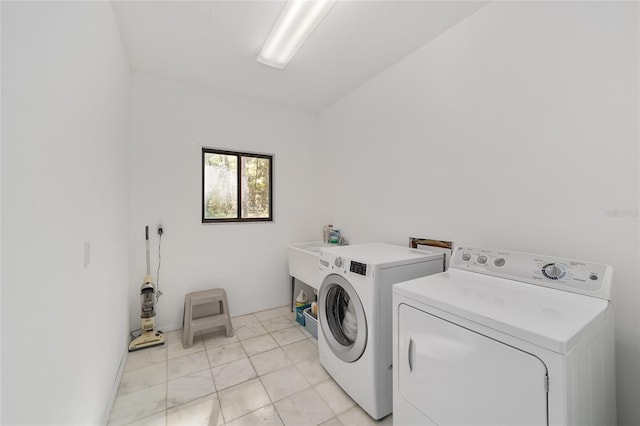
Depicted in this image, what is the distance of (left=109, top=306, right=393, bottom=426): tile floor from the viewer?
161 centimetres

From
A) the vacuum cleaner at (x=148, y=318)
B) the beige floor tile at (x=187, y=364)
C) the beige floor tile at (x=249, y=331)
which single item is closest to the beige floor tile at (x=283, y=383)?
the beige floor tile at (x=187, y=364)

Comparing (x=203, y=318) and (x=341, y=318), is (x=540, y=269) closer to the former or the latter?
(x=341, y=318)

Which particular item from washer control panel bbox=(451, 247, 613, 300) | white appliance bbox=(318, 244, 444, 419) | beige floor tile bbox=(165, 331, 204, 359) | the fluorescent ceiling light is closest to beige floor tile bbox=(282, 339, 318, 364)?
white appliance bbox=(318, 244, 444, 419)

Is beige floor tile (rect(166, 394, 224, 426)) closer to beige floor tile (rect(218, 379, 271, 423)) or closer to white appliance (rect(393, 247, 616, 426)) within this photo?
beige floor tile (rect(218, 379, 271, 423))

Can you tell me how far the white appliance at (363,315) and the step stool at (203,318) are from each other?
1.11 m

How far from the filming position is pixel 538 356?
85cm

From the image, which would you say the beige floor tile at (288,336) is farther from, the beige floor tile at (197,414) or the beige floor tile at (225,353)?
the beige floor tile at (197,414)

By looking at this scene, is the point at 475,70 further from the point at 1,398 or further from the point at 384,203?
the point at 1,398

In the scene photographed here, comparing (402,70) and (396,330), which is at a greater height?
(402,70)

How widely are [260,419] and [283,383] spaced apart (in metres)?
0.34

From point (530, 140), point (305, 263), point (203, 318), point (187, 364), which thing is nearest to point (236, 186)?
point (305, 263)

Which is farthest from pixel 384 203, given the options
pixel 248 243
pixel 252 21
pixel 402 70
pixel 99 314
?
pixel 99 314

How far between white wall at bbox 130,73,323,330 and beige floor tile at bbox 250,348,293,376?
91 centimetres

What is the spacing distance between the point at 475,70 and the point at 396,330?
1830 millimetres
